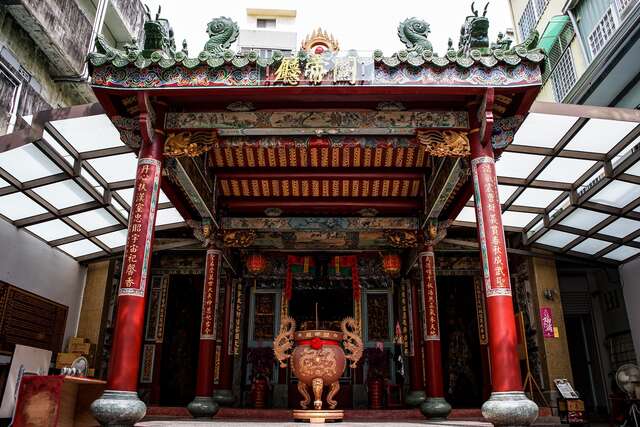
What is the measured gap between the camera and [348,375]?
1162 centimetres

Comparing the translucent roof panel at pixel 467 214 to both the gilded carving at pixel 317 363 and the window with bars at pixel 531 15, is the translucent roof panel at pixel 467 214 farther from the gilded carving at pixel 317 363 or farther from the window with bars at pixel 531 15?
the window with bars at pixel 531 15

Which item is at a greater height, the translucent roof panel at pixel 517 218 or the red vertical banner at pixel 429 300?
the translucent roof panel at pixel 517 218

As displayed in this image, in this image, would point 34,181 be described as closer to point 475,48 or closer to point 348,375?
point 475,48

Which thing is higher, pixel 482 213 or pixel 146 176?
pixel 146 176

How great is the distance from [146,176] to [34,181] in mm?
2966

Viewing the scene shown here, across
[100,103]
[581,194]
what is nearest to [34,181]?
[100,103]

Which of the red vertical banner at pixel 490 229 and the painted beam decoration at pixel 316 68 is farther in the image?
the painted beam decoration at pixel 316 68

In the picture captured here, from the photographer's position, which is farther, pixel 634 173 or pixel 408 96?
pixel 634 173

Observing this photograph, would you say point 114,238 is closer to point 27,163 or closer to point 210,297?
point 210,297

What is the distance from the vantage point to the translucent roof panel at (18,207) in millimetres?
8180

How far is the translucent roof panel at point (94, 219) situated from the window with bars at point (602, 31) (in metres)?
10.4

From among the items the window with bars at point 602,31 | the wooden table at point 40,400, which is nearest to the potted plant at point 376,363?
the wooden table at point 40,400

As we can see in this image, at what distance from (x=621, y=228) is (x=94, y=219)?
10516 mm

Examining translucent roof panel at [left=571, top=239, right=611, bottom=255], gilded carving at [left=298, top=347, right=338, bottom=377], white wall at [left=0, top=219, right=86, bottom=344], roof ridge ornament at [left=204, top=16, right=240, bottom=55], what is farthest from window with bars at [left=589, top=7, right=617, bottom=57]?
white wall at [left=0, top=219, right=86, bottom=344]
